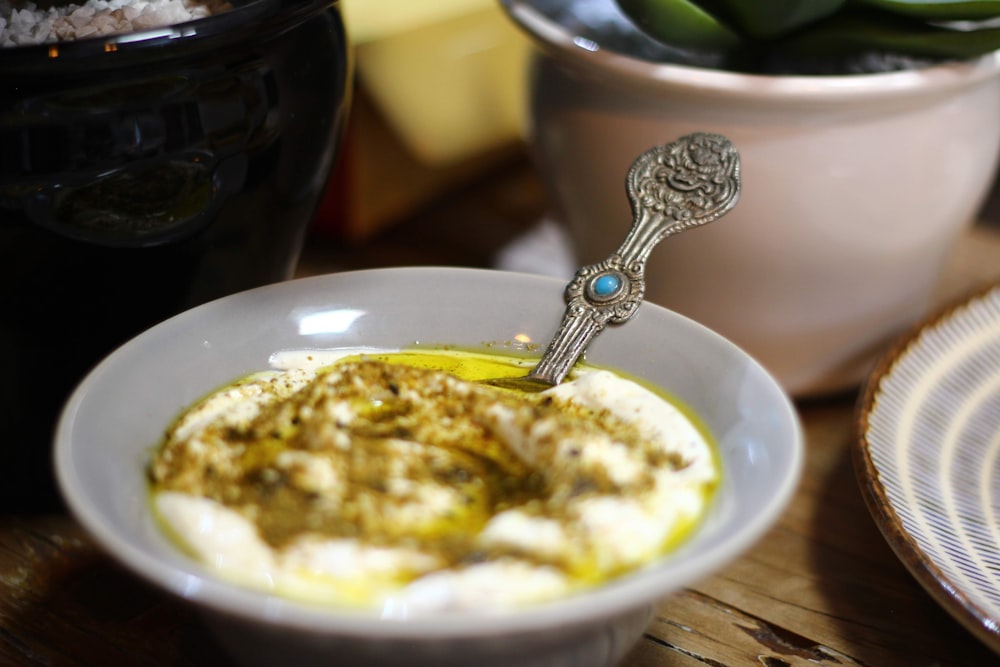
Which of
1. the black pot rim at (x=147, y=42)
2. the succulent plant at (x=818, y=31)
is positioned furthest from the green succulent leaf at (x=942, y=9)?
the black pot rim at (x=147, y=42)

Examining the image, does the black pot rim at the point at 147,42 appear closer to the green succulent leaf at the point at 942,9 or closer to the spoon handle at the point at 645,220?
the spoon handle at the point at 645,220

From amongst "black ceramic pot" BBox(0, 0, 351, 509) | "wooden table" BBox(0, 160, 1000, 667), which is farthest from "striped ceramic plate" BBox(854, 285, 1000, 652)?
"black ceramic pot" BBox(0, 0, 351, 509)

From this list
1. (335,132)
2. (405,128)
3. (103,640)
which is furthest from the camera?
(405,128)

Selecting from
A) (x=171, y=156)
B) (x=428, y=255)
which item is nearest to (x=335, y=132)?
(x=171, y=156)

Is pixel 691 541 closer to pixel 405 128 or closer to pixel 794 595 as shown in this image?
pixel 794 595

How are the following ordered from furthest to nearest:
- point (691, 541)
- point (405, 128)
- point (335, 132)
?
point (405, 128) → point (335, 132) → point (691, 541)

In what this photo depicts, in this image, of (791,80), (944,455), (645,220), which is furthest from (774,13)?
(944,455)

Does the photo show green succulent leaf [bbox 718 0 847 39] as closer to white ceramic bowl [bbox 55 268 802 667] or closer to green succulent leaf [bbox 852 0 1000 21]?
green succulent leaf [bbox 852 0 1000 21]
